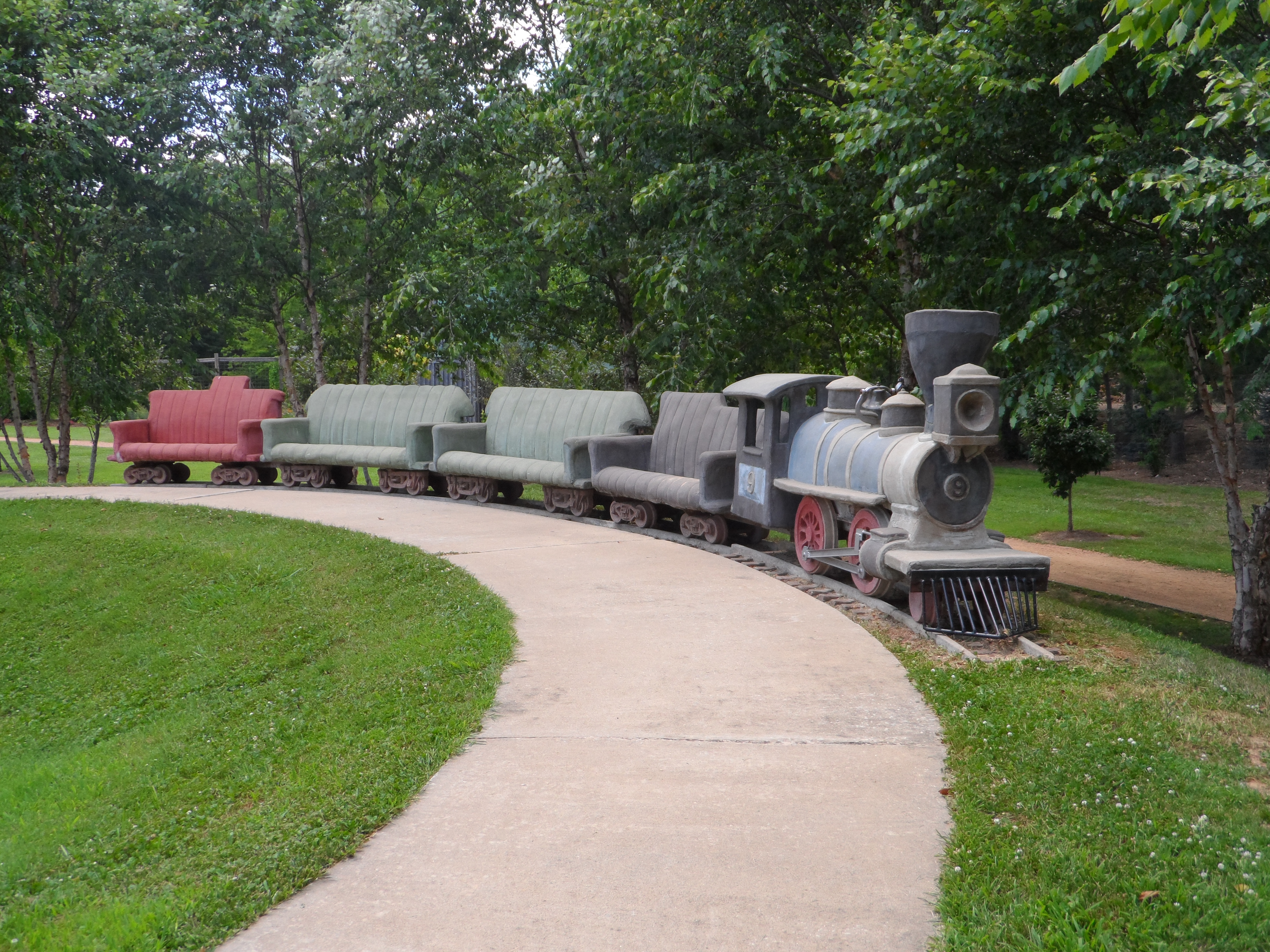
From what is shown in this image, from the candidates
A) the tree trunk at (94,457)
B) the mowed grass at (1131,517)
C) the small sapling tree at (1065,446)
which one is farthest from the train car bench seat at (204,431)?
the mowed grass at (1131,517)

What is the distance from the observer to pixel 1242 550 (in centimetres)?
1105

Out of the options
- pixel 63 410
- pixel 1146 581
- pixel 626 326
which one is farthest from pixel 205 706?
pixel 63 410

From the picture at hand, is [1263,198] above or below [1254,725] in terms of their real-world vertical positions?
A: above

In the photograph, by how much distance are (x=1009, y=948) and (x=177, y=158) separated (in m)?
17.7

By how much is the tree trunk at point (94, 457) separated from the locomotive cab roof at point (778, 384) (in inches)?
453

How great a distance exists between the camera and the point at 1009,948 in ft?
10.7

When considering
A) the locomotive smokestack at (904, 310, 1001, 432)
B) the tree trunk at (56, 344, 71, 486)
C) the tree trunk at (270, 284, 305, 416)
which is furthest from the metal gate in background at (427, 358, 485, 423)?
the locomotive smokestack at (904, 310, 1001, 432)

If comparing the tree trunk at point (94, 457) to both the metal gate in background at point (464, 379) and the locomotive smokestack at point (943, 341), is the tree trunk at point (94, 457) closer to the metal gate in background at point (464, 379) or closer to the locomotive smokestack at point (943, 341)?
the metal gate in background at point (464, 379)

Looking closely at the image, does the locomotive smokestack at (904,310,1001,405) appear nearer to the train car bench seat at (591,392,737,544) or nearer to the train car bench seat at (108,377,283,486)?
the train car bench seat at (591,392,737,544)

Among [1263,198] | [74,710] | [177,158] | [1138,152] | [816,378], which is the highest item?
[177,158]

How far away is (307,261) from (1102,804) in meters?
16.7

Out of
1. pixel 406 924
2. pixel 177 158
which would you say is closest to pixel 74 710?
pixel 406 924

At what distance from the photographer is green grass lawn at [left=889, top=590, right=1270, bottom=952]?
338cm

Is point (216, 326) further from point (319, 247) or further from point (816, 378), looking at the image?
point (816, 378)
